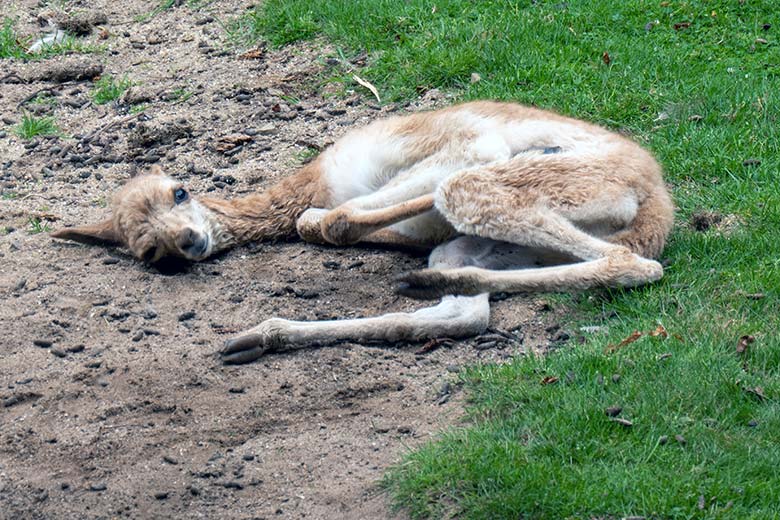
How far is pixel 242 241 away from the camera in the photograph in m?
7.06

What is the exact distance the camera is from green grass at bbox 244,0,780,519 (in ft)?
14.2

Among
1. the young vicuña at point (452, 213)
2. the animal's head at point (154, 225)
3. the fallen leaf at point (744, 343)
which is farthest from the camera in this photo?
the animal's head at point (154, 225)

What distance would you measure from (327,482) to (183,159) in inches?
163

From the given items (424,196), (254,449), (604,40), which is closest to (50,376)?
(254,449)

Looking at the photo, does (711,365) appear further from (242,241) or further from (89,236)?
(89,236)

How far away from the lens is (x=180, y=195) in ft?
22.8

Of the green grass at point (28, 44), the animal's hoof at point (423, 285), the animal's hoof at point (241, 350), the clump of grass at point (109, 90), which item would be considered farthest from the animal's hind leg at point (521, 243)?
the green grass at point (28, 44)

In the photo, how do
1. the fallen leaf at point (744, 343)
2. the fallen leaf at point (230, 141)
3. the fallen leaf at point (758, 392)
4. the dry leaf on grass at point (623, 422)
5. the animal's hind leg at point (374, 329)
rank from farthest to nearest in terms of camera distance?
the fallen leaf at point (230, 141) < the animal's hind leg at point (374, 329) < the fallen leaf at point (744, 343) < the fallen leaf at point (758, 392) < the dry leaf on grass at point (623, 422)

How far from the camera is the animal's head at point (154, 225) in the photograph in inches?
264

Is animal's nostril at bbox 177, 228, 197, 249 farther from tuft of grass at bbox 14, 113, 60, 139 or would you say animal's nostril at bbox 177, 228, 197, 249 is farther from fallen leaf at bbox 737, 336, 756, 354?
fallen leaf at bbox 737, 336, 756, 354

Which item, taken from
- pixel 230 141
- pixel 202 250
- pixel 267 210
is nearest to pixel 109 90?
pixel 230 141

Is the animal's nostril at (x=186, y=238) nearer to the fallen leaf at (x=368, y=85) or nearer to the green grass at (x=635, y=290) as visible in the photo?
the green grass at (x=635, y=290)

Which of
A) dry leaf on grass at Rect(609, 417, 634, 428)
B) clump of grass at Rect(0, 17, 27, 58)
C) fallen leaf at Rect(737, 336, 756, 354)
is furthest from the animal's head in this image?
clump of grass at Rect(0, 17, 27, 58)

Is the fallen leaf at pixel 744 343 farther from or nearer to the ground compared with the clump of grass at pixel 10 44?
farther from the ground
